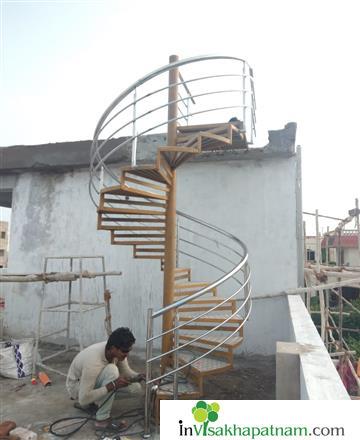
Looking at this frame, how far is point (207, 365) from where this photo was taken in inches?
130

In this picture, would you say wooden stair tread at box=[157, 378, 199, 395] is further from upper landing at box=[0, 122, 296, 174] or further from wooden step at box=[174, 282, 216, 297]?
upper landing at box=[0, 122, 296, 174]

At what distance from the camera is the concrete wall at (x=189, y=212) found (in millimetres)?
4938

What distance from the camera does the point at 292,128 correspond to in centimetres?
497

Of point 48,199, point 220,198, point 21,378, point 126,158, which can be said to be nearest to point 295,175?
point 220,198

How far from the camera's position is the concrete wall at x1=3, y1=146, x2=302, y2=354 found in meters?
4.94

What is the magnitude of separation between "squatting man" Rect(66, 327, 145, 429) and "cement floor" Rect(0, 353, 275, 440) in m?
0.18

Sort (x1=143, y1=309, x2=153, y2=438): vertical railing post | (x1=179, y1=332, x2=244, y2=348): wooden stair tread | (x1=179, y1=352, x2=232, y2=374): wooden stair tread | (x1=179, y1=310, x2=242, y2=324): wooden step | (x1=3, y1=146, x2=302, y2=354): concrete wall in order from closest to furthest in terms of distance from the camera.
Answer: (x1=143, y1=309, x2=153, y2=438): vertical railing post, (x1=179, y1=352, x2=232, y2=374): wooden stair tread, (x1=179, y1=332, x2=244, y2=348): wooden stair tread, (x1=179, y1=310, x2=242, y2=324): wooden step, (x1=3, y1=146, x2=302, y2=354): concrete wall

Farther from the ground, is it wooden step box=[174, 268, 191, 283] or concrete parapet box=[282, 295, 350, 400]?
wooden step box=[174, 268, 191, 283]

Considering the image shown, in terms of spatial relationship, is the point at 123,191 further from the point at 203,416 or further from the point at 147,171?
the point at 203,416

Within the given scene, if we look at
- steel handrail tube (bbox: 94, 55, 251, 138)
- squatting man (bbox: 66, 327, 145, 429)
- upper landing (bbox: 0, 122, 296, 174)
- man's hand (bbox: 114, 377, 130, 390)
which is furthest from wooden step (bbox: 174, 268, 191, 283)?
steel handrail tube (bbox: 94, 55, 251, 138)

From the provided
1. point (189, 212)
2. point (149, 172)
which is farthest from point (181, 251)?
point (149, 172)

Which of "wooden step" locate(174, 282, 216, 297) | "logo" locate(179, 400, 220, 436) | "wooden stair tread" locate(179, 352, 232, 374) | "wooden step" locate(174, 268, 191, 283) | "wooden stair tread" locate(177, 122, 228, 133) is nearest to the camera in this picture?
"logo" locate(179, 400, 220, 436)

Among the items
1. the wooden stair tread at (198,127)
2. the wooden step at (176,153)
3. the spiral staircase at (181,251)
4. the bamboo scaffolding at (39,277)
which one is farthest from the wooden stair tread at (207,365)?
the wooden stair tread at (198,127)

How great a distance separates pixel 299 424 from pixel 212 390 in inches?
87.8
